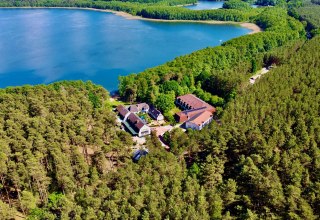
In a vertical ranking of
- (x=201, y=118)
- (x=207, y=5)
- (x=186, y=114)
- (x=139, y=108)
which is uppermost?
(x=207, y=5)

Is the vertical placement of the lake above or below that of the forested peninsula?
above

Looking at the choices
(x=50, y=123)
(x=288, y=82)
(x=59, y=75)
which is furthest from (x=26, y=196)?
(x=59, y=75)

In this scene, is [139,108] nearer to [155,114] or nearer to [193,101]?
[155,114]

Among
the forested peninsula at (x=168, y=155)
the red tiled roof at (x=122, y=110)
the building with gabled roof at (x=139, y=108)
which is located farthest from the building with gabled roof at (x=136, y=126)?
the forested peninsula at (x=168, y=155)

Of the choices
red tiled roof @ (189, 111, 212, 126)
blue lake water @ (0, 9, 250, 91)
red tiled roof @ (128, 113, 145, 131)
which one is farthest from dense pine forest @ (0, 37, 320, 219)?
blue lake water @ (0, 9, 250, 91)

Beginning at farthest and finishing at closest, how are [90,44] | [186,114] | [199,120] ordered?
[90,44] < [186,114] < [199,120]

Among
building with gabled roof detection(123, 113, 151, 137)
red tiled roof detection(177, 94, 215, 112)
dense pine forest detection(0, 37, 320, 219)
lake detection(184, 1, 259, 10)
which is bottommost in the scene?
building with gabled roof detection(123, 113, 151, 137)

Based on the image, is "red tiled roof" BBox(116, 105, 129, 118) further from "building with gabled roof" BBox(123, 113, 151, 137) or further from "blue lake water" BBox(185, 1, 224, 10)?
"blue lake water" BBox(185, 1, 224, 10)

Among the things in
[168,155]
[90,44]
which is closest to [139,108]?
[168,155]
